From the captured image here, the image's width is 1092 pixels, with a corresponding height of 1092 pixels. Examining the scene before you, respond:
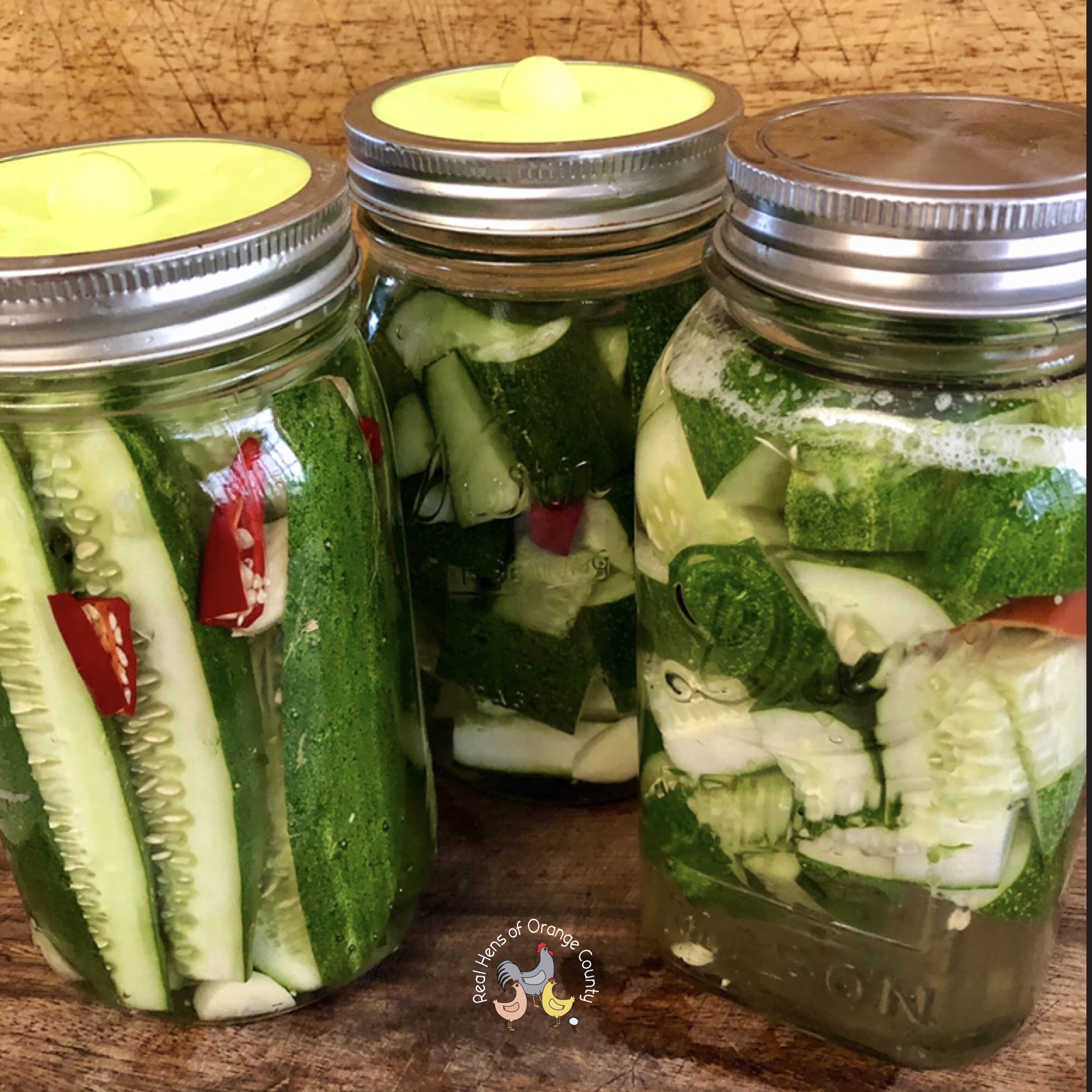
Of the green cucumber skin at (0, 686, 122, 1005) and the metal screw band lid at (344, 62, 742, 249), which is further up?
the metal screw band lid at (344, 62, 742, 249)

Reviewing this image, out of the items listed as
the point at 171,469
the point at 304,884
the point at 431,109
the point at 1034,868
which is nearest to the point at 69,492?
the point at 171,469

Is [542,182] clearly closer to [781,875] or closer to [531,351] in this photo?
[531,351]

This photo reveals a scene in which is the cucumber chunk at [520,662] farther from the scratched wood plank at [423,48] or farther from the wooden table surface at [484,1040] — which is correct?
the scratched wood plank at [423,48]

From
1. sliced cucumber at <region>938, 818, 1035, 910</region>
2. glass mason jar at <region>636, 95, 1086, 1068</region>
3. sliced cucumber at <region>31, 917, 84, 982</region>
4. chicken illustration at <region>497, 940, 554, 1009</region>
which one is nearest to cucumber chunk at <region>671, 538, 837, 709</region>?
glass mason jar at <region>636, 95, 1086, 1068</region>

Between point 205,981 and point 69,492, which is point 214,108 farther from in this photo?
point 205,981

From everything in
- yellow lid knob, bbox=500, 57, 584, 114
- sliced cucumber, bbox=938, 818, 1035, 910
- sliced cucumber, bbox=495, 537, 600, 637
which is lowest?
sliced cucumber, bbox=938, 818, 1035, 910

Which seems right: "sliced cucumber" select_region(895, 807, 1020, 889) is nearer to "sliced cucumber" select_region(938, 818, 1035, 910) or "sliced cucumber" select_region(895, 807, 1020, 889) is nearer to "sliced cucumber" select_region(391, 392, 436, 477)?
"sliced cucumber" select_region(938, 818, 1035, 910)

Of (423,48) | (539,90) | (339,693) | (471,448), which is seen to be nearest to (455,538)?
(471,448)

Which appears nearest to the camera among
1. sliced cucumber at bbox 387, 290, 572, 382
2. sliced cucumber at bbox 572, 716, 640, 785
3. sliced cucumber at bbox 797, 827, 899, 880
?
sliced cucumber at bbox 797, 827, 899, 880
